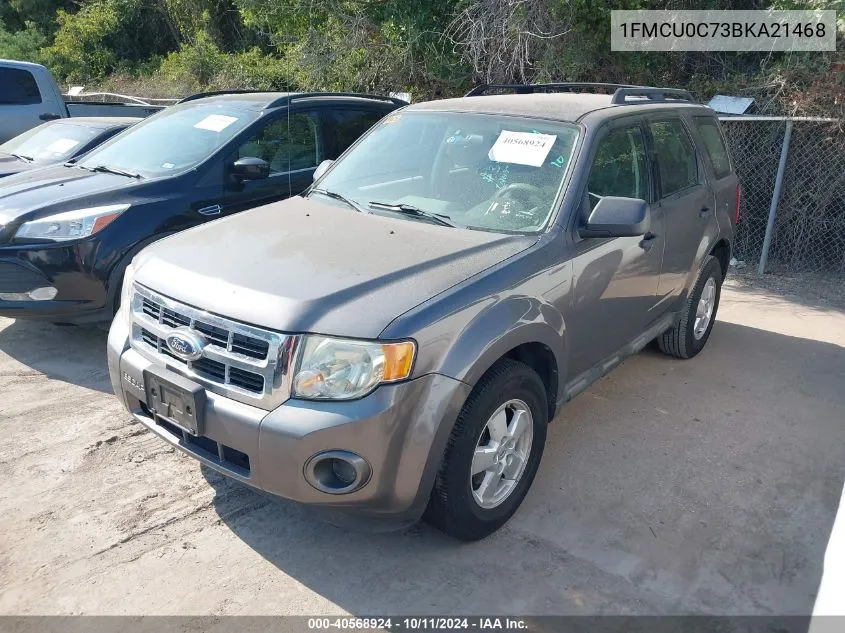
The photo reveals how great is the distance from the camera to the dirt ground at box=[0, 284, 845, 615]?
2.85m

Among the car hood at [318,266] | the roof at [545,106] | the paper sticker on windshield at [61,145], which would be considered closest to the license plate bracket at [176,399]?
the car hood at [318,266]

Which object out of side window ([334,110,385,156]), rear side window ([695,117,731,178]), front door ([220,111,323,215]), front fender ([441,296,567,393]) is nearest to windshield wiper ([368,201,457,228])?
front fender ([441,296,567,393])

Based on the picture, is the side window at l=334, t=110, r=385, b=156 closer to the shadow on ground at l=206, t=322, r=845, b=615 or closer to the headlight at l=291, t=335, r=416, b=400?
the shadow on ground at l=206, t=322, r=845, b=615

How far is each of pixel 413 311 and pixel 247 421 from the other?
741mm

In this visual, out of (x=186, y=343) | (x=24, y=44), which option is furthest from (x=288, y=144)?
(x=24, y=44)

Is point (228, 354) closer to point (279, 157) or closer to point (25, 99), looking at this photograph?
point (279, 157)

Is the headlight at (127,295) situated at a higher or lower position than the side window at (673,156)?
lower

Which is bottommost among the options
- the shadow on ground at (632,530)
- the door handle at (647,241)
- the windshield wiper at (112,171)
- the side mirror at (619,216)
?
the shadow on ground at (632,530)

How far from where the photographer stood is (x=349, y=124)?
6.48m

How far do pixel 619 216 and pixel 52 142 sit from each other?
689 cm

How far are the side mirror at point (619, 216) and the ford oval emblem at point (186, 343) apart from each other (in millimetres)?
1864

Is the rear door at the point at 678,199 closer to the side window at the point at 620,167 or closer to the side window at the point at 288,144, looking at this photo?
the side window at the point at 620,167

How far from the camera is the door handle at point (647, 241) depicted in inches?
161

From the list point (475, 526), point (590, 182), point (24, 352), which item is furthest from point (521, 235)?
point (24, 352)
